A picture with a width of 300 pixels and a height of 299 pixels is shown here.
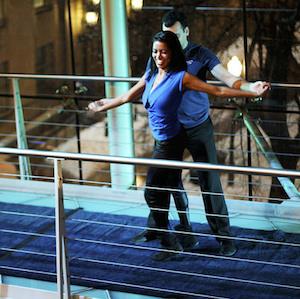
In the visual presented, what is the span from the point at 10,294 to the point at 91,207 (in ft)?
2.25

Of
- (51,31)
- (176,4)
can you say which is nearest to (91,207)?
(176,4)

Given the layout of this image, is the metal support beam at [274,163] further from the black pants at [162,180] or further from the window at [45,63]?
the window at [45,63]

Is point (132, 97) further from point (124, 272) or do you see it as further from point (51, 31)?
point (51, 31)

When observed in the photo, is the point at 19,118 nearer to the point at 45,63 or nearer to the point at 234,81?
the point at 234,81

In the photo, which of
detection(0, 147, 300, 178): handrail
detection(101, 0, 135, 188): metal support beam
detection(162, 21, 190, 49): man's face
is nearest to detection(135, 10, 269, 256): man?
detection(162, 21, 190, 49): man's face

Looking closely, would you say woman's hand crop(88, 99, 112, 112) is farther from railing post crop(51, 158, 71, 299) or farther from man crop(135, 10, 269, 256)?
railing post crop(51, 158, 71, 299)

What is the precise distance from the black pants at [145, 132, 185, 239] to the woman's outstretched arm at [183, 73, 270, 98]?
0.21 meters

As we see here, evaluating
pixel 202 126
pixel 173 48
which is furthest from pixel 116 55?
pixel 173 48

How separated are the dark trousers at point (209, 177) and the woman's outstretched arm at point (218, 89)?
21 cm

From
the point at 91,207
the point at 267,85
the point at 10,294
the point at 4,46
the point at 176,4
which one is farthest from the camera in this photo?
the point at 4,46

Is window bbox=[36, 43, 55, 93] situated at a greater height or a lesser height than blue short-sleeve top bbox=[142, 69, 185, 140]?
lesser

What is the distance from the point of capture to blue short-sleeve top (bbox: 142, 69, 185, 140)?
8.50ft

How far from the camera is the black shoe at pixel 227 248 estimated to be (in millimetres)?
2785

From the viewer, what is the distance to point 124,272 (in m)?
2.68
